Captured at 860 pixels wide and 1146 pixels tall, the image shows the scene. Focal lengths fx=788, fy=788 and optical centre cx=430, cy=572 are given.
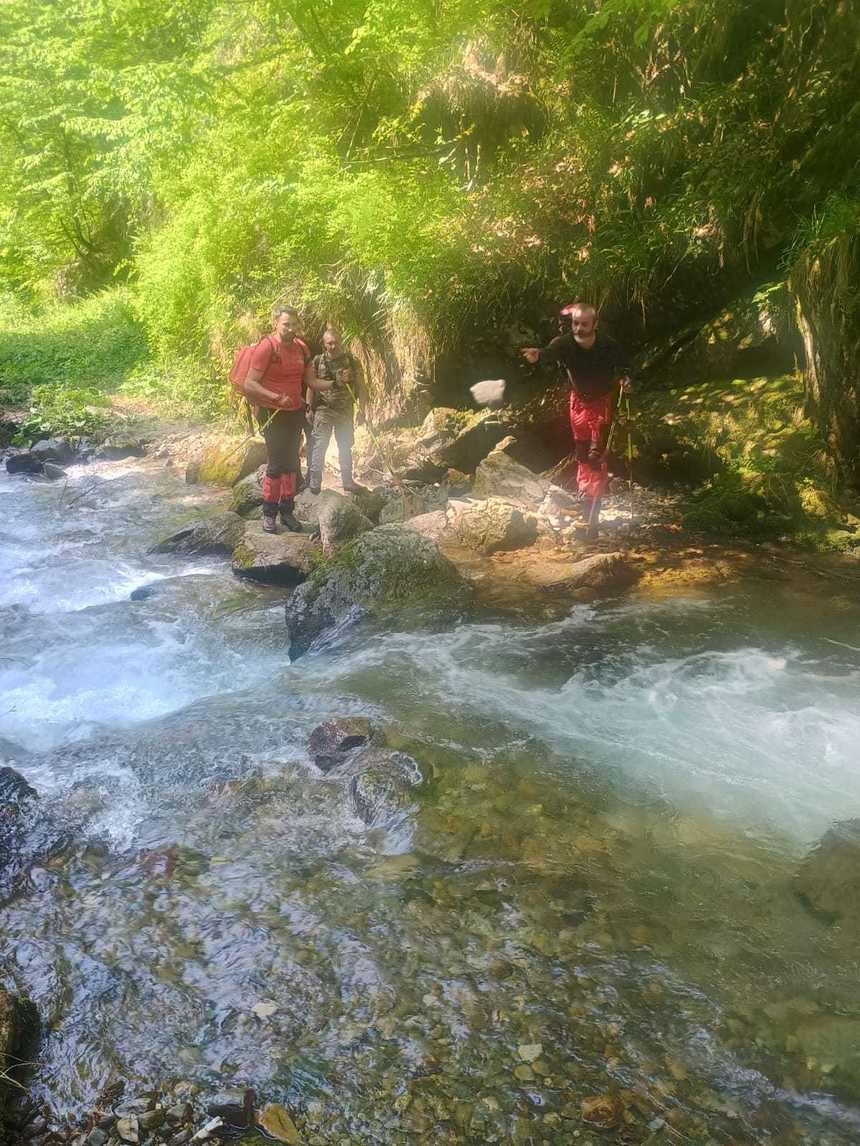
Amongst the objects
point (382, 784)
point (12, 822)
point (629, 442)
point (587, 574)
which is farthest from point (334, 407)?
point (12, 822)

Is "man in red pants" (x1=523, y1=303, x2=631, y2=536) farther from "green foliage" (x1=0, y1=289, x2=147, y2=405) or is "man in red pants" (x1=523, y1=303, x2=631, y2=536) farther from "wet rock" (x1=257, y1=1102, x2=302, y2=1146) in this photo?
"green foliage" (x1=0, y1=289, x2=147, y2=405)

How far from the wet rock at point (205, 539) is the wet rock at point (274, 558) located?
633mm

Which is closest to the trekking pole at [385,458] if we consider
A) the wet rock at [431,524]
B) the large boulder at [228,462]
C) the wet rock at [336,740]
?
the wet rock at [431,524]

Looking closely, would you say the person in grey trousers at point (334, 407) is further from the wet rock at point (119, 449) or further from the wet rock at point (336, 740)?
the wet rock at point (119, 449)

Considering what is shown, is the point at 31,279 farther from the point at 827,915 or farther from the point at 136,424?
the point at 827,915

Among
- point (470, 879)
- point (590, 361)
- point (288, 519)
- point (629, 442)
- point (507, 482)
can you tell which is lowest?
point (470, 879)

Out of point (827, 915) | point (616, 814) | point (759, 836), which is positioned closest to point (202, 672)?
point (616, 814)

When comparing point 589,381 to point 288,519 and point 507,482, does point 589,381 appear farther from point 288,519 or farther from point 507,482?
point 288,519

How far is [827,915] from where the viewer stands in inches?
136

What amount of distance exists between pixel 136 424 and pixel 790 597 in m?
12.4

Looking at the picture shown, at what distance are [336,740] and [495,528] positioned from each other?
12.7 feet

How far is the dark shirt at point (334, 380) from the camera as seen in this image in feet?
28.5

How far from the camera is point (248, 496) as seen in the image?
9.85 meters

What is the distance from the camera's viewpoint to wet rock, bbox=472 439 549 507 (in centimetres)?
896
